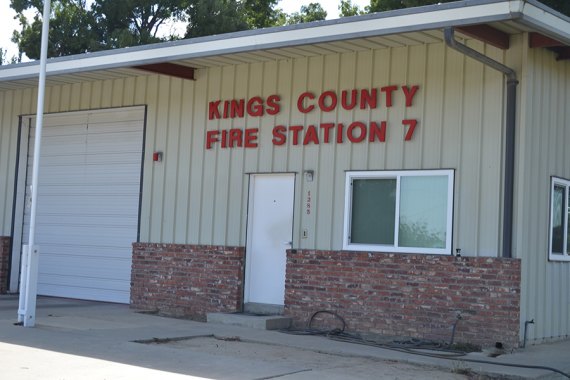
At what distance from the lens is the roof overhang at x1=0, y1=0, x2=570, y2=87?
36.8ft

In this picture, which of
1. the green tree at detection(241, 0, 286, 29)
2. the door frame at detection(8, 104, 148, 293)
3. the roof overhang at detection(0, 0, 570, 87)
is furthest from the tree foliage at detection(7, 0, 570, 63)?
the roof overhang at detection(0, 0, 570, 87)

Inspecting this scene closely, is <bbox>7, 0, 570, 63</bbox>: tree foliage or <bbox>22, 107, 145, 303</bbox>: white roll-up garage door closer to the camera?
<bbox>22, 107, 145, 303</bbox>: white roll-up garage door

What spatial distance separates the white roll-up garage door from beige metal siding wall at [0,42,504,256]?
0.51 metres

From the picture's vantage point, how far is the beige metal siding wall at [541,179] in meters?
12.5

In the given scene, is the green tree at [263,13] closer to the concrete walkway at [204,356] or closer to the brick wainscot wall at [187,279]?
the brick wainscot wall at [187,279]

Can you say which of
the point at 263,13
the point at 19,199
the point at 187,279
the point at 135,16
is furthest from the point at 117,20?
the point at 187,279

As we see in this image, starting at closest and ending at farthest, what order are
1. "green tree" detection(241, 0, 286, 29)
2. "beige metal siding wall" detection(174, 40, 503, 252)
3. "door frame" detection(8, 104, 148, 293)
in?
"beige metal siding wall" detection(174, 40, 503, 252)
"door frame" detection(8, 104, 148, 293)
"green tree" detection(241, 0, 286, 29)

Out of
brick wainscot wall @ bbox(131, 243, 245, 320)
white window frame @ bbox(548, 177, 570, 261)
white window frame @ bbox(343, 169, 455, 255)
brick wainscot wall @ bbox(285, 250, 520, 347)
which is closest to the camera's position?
brick wainscot wall @ bbox(285, 250, 520, 347)

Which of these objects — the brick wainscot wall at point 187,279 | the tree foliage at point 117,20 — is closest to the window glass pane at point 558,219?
the brick wainscot wall at point 187,279

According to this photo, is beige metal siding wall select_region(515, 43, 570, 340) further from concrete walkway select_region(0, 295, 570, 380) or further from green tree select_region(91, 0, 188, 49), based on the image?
green tree select_region(91, 0, 188, 49)

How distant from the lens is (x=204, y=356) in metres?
11.0

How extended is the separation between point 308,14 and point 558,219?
28.4 meters

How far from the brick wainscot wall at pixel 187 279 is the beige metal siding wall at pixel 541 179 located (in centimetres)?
504

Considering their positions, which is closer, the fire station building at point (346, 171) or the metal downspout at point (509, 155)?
the metal downspout at point (509, 155)
